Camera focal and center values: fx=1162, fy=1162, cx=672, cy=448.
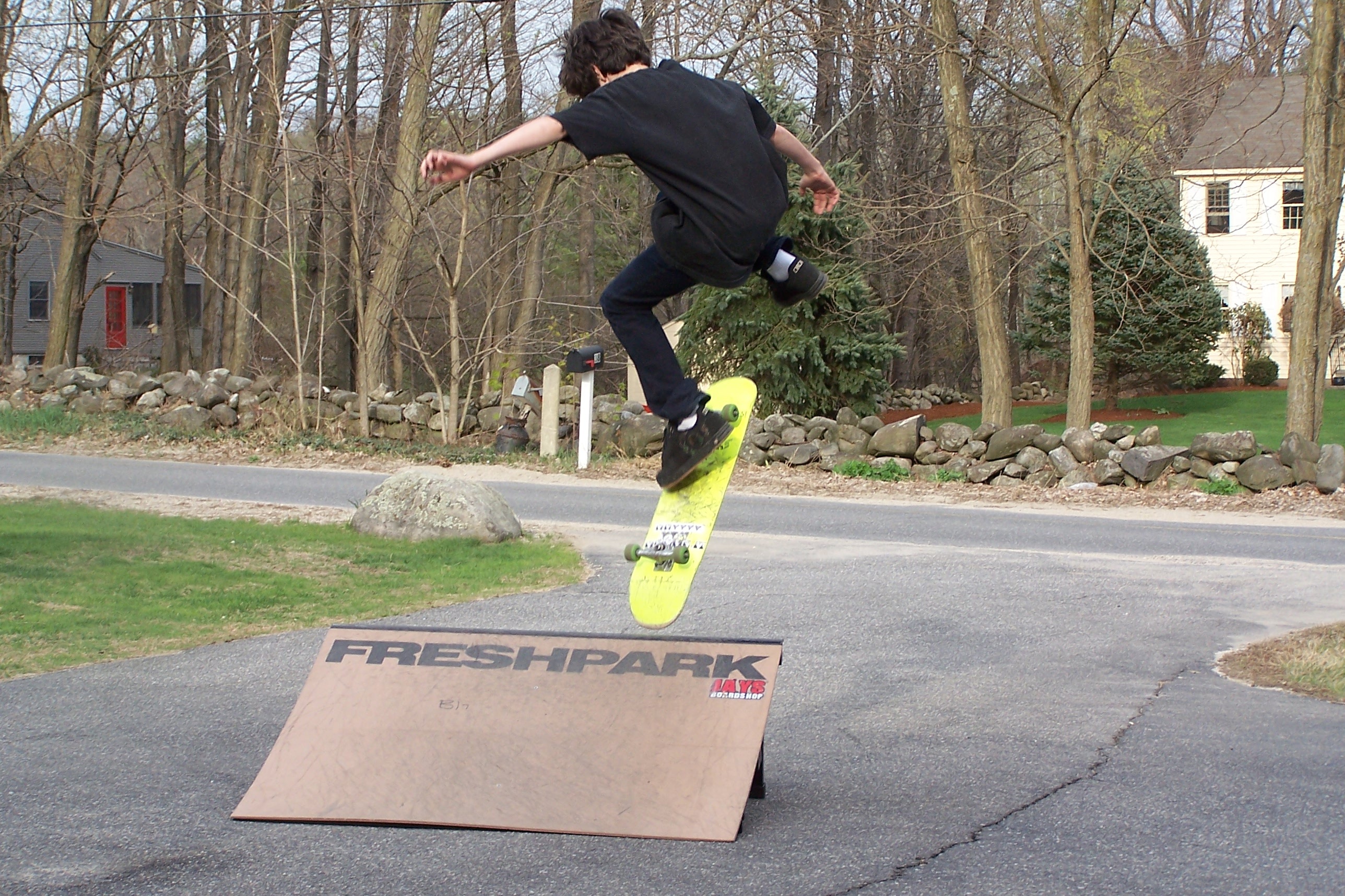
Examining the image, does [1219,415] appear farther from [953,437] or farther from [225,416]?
[225,416]

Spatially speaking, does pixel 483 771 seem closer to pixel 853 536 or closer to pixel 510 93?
pixel 853 536

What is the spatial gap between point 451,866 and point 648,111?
2.56 m

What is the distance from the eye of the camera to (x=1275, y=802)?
395 cm

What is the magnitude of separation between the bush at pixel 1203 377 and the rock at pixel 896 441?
12.6 metres

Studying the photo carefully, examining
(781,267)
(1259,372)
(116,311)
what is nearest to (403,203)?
(781,267)

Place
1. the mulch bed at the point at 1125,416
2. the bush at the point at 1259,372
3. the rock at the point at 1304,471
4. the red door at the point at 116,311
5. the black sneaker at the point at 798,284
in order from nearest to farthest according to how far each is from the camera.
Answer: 1. the black sneaker at the point at 798,284
2. the rock at the point at 1304,471
3. the mulch bed at the point at 1125,416
4. the bush at the point at 1259,372
5. the red door at the point at 116,311

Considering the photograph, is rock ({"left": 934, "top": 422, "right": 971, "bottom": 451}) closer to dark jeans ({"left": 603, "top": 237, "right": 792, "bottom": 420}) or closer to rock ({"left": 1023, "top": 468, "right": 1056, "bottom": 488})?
rock ({"left": 1023, "top": 468, "right": 1056, "bottom": 488})

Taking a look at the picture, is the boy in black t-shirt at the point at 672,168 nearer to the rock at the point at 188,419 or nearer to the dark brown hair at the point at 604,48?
the dark brown hair at the point at 604,48

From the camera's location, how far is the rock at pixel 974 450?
54.6ft

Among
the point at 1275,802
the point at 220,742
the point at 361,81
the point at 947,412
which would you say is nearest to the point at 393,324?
the point at 361,81

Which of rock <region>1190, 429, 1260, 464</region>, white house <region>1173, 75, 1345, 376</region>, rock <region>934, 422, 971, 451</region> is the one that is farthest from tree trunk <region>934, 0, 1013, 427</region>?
white house <region>1173, 75, 1345, 376</region>

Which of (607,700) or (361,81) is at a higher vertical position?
(361,81)

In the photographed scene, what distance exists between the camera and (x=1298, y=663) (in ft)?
20.1

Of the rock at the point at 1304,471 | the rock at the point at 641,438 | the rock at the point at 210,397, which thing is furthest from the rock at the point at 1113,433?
the rock at the point at 210,397
